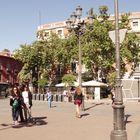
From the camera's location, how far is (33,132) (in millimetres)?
14766

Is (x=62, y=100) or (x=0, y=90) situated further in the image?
(x=0, y=90)

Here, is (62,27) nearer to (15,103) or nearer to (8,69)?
(8,69)

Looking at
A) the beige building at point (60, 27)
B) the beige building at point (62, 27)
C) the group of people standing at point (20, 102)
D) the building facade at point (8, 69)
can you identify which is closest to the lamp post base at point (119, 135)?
the group of people standing at point (20, 102)

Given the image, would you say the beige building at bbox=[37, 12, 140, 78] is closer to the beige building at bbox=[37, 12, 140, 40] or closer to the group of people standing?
the beige building at bbox=[37, 12, 140, 40]

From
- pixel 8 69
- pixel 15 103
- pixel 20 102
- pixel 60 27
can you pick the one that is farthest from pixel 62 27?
pixel 15 103

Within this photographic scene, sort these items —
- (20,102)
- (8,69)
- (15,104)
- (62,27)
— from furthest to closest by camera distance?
(8,69)
(62,27)
(20,102)
(15,104)

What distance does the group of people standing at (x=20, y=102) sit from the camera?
17203 mm

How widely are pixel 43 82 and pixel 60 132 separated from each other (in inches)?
1616

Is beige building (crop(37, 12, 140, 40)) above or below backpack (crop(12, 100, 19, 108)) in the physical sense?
above

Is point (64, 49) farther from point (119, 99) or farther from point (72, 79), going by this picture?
point (119, 99)

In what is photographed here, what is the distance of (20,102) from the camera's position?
57.5 feet

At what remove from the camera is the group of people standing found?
17203 millimetres

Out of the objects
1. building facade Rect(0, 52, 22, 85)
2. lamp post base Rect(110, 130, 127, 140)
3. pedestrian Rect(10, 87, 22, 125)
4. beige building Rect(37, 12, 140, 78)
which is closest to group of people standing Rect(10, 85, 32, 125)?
pedestrian Rect(10, 87, 22, 125)

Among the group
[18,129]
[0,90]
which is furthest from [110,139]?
[0,90]
